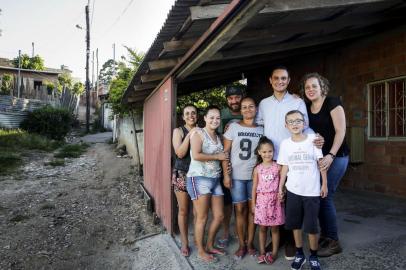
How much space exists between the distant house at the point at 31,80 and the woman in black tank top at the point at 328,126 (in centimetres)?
1777

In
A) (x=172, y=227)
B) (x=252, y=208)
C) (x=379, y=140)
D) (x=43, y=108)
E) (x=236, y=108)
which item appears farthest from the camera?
(x=43, y=108)

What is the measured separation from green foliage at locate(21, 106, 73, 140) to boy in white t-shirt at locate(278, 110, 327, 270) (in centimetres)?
1645

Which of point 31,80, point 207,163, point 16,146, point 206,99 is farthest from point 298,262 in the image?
point 31,80

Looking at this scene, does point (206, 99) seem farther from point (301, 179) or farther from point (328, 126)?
point (301, 179)

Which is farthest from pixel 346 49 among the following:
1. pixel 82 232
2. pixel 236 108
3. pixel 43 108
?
pixel 43 108

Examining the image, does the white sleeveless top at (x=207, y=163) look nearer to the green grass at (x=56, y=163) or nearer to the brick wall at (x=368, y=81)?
the brick wall at (x=368, y=81)

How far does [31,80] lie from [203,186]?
884 inches

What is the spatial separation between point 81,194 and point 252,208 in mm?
6257

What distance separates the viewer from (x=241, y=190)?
346cm

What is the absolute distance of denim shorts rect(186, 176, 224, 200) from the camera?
140 inches

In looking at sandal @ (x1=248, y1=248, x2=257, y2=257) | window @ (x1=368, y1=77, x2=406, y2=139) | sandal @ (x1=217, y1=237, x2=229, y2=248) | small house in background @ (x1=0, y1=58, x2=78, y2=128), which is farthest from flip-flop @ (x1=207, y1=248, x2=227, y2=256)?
small house in background @ (x1=0, y1=58, x2=78, y2=128)

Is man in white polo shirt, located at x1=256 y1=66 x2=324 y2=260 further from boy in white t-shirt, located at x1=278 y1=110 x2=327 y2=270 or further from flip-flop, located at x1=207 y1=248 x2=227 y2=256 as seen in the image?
flip-flop, located at x1=207 y1=248 x2=227 y2=256

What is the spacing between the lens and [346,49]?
6.55 meters

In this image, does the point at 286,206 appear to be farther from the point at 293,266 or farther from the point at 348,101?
the point at 348,101
